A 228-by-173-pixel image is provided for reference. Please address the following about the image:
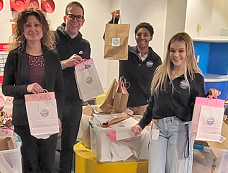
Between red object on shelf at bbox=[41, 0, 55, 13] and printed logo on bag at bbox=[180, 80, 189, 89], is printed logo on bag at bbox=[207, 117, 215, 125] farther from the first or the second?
red object on shelf at bbox=[41, 0, 55, 13]

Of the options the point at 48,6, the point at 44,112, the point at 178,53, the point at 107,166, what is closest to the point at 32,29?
the point at 44,112

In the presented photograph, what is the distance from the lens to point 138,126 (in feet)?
5.54

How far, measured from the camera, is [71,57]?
70.3 inches

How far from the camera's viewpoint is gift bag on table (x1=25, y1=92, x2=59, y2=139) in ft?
4.67

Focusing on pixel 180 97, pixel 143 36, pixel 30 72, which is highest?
pixel 143 36

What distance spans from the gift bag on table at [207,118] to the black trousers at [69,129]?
902 millimetres

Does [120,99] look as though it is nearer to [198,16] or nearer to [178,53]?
[178,53]

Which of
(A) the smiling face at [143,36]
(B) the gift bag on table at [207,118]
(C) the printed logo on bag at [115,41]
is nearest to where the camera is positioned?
(B) the gift bag on table at [207,118]

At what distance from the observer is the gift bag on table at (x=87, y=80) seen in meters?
1.79

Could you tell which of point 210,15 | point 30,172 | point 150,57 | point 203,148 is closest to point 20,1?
Answer: point 150,57

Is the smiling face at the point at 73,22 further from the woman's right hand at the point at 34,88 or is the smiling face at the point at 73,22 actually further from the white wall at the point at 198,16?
the white wall at the point at 198,16

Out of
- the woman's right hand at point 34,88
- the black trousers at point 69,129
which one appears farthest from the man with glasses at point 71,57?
the woman's right hand at point 34,88

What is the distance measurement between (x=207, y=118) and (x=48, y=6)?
2.16 meters

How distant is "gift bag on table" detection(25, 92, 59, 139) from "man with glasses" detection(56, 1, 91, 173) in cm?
41
